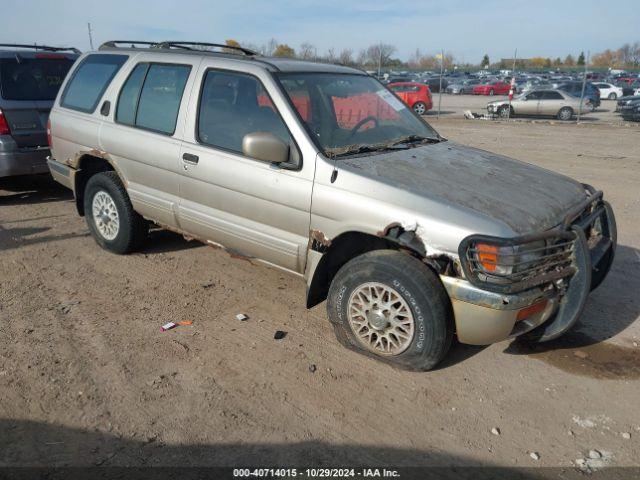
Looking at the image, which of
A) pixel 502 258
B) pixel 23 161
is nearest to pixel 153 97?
pixel 23 161

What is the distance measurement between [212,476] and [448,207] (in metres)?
1.93

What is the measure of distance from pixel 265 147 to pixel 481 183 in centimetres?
147

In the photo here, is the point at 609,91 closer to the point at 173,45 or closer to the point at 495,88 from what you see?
the point at 495,88

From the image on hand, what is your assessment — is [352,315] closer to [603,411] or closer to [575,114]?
[603,411]

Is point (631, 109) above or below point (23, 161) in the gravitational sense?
above

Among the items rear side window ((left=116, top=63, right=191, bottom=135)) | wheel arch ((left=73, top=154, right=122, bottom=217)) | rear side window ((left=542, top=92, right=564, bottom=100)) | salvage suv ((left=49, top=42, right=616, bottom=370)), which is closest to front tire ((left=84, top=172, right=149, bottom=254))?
salvage suv ((left=49, top=42, right=616, bottom=370))

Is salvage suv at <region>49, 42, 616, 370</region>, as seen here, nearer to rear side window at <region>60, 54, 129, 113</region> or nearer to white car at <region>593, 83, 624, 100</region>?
rear side window at <region>60, 54, 129, 113</region>

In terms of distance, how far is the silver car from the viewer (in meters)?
22.5

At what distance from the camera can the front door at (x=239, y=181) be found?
3727mm

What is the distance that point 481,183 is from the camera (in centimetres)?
358

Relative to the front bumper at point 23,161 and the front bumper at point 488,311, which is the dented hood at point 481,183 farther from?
the front bumper at point 23,161

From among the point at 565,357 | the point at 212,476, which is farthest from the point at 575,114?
the point at 212,476

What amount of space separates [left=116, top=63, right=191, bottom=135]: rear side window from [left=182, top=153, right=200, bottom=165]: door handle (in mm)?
289

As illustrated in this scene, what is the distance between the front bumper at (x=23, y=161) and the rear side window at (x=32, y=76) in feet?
2.53
